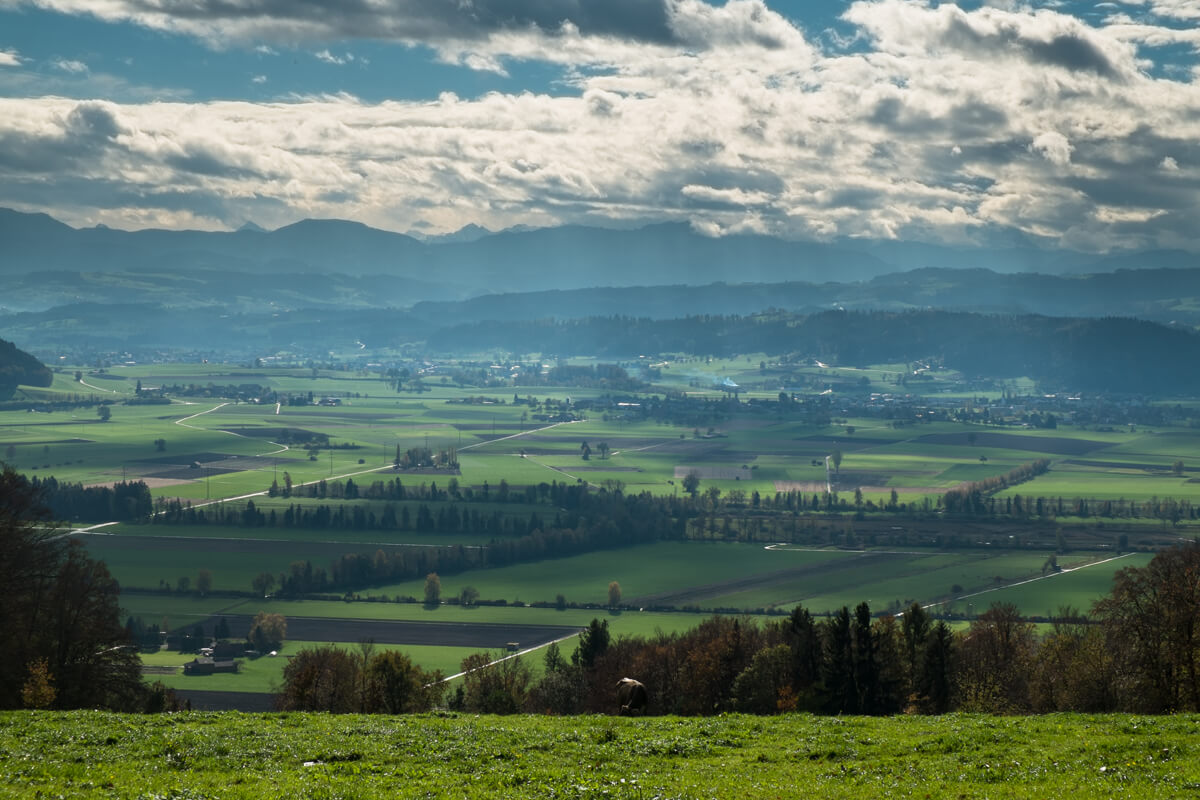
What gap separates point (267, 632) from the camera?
101562 mm

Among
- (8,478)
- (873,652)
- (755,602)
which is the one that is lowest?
(755,602)

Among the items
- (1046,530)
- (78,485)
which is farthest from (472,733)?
(78,485)

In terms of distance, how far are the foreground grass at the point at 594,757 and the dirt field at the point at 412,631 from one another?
233 feet

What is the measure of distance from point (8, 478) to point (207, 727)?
28528mm

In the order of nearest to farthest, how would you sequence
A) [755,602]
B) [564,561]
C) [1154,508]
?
[755,602], [564,561], [1154,508]

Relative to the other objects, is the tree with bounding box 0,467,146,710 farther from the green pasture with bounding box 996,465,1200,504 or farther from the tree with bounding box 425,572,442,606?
the green pasture with bounding box 996,465,1200,504

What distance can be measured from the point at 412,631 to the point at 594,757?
8200 cm

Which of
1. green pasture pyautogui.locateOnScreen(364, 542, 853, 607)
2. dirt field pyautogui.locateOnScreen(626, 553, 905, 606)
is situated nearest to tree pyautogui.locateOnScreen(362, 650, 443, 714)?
dirt field pyautogui.locateOnScreen(626, 553, 905, 606)

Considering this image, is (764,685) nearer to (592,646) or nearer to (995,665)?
(995,665)

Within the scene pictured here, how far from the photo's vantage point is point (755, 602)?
114 metres

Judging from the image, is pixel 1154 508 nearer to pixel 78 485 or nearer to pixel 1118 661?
pixel 1118 661

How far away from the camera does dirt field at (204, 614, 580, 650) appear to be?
99.2m

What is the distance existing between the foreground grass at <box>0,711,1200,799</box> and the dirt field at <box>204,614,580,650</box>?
70970mm

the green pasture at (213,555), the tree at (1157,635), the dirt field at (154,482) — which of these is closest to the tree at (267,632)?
the green pasture at (213,555)
